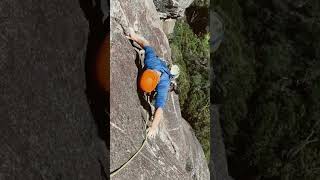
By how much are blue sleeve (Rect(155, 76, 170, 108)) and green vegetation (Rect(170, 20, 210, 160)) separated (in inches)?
22.6

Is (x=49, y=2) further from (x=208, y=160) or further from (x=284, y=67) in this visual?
(x=284, y=67)

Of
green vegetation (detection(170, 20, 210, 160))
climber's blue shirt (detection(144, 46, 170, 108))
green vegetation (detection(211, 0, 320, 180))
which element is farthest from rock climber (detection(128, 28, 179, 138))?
green vegetation (detection(211, 0, 320, 180))

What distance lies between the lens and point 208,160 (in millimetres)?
6129

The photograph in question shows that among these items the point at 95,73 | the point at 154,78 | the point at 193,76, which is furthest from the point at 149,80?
the point at 193,76

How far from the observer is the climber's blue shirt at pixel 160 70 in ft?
16.3

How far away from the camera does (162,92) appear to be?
5004 mm

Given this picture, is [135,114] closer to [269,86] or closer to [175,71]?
[175,71]

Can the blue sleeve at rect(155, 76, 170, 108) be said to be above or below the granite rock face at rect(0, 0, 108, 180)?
below

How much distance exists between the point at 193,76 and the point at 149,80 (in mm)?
909

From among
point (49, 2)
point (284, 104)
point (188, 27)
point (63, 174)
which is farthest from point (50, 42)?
point (284, 104)

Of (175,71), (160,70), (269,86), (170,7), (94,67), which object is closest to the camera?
(94,67)

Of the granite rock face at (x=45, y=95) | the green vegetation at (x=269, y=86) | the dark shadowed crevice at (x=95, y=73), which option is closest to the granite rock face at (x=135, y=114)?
the dark shadowed crevice at (x=95, y=73)

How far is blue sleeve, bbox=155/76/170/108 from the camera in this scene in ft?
16.3

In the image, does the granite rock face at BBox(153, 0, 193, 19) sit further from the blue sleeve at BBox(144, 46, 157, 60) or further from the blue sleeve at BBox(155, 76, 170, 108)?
the blue sleeve at BBox(155, 76, 170, 108)
